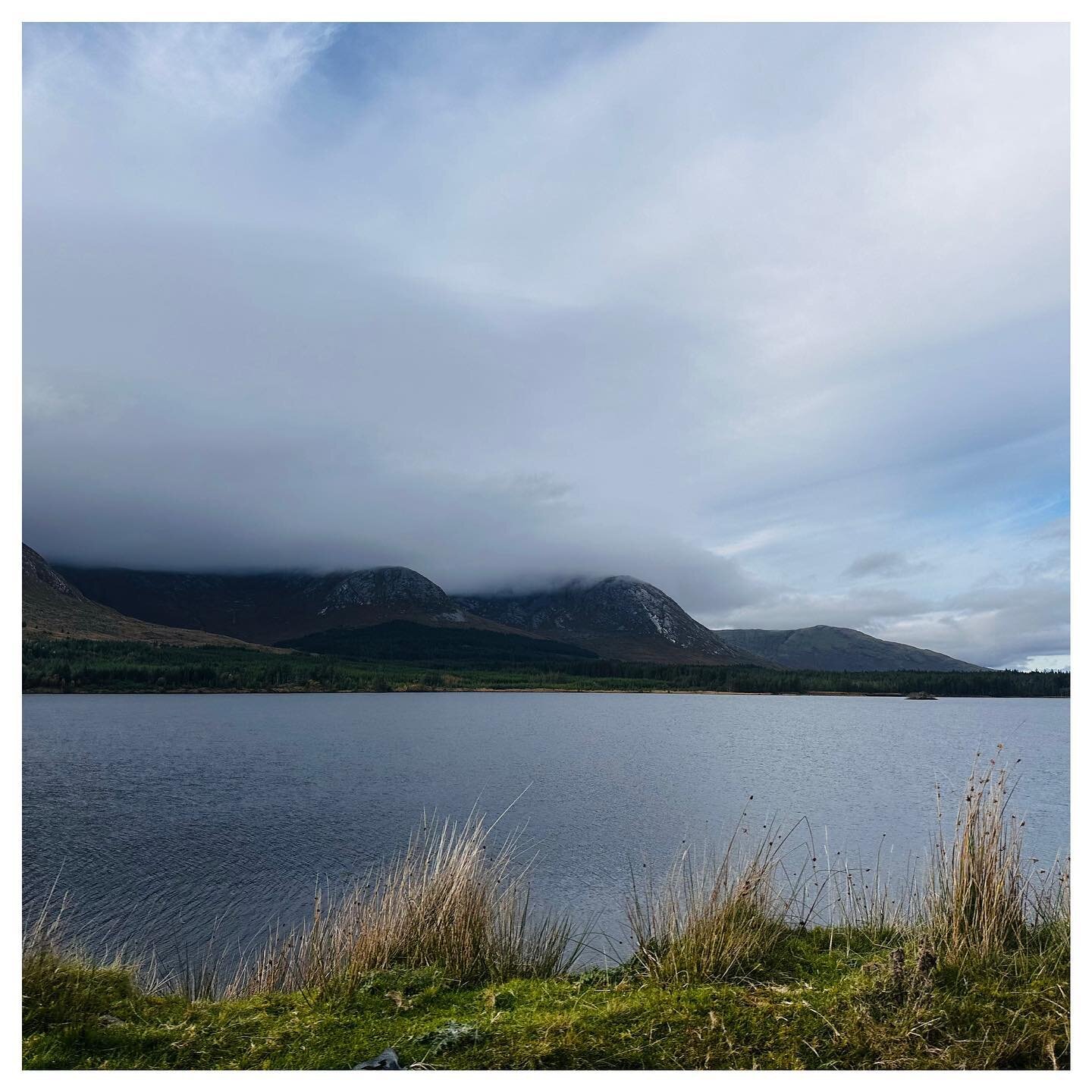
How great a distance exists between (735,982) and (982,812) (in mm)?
2945

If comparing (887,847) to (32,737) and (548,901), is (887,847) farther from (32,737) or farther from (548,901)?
(32,737)

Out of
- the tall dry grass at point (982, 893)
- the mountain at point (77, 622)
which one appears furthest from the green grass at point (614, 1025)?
the mountain at point (77, 622)

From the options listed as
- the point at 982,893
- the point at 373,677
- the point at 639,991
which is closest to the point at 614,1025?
the point at 639,991

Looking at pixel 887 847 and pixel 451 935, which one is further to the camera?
pixel 887 847

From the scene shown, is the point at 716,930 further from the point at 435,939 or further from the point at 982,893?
the point at 435,939

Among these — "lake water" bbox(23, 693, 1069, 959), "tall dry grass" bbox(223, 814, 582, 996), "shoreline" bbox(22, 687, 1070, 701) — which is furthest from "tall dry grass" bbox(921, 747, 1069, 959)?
"shoreline" bbox(22, 687, 1070, 701)

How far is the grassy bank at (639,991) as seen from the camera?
484 cm

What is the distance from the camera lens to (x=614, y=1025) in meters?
5.06

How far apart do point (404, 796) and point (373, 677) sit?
392ft

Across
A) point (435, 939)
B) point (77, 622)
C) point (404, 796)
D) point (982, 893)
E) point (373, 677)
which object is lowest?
point (373, 677)

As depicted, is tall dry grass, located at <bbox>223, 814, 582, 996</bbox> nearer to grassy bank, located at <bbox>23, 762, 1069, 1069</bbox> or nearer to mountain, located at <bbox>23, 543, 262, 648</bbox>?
grassy bank, located at <bbox>23, 762, 1069, 1069</bbox>

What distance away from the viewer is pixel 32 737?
47.1m
